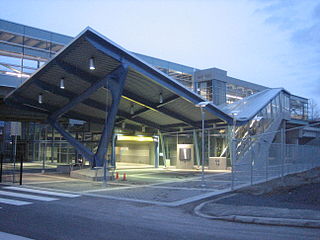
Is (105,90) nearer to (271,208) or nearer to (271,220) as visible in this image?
(271,208)

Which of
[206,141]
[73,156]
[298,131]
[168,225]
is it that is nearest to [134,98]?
[206,141]

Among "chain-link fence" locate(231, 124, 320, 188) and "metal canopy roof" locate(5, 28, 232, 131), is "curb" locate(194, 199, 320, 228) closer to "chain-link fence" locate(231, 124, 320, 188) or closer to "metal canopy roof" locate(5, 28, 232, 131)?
"chain-link fence" locate(231, 124, 320, 188)

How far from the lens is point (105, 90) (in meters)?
25.9

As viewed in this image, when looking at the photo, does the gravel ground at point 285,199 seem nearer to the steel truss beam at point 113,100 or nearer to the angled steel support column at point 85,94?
the steel truss beam at point 113,100

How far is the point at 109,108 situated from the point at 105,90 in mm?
2177

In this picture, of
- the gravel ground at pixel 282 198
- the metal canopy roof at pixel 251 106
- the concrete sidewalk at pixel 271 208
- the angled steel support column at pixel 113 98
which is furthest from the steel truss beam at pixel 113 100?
the metal canopy roof at pixel 251 106

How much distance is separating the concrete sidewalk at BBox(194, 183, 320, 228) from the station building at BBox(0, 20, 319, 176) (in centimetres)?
528

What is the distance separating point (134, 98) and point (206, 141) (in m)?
9.91

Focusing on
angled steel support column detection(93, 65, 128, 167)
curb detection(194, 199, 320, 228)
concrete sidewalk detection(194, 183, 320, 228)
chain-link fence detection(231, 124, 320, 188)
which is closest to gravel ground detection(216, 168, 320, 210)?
concrete sidewalk detection(194, 183, 320, 228)

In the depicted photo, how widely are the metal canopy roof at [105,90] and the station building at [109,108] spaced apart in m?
0.07

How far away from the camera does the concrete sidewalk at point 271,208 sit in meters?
8.88

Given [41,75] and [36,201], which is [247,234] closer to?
[36,201]

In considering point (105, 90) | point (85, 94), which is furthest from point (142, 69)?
point (85, 94)

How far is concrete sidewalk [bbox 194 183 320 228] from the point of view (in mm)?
8875
